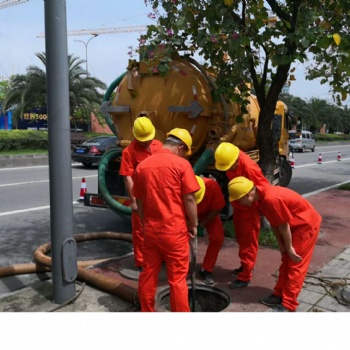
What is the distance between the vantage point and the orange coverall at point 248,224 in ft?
14.5

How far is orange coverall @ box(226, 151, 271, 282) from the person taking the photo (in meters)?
4.43

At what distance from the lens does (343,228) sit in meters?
7.21

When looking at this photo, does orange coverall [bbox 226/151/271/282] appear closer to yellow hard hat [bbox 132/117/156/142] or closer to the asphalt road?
yellow hard hat [bbox 132/117/156/142]

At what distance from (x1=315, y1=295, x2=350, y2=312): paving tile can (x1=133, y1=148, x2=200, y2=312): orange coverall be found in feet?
4.95

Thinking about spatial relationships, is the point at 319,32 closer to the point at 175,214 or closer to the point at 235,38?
the point at 235,38

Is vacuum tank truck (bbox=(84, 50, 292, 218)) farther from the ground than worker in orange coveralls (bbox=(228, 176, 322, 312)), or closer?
farther from the ground

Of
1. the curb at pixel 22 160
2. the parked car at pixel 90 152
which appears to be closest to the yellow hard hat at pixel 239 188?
the parked car at pixel 90 152

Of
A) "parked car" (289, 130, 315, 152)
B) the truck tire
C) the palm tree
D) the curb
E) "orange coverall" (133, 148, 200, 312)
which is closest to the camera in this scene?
"orange coverall" (133, 148, 200, 312)

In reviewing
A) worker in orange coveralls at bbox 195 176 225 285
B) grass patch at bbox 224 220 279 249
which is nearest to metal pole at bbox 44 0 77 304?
worker in orange coveralls at bbox 195 176 225 285

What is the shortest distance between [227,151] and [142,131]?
3.24 feet

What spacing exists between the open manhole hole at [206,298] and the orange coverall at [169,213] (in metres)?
0.91

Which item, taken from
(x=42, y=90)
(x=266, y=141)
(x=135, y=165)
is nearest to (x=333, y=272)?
(x=266, y=141)

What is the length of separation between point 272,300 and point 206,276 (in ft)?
2.83

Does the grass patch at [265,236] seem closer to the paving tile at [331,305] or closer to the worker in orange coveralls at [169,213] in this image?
the paving tile at [331,305]
